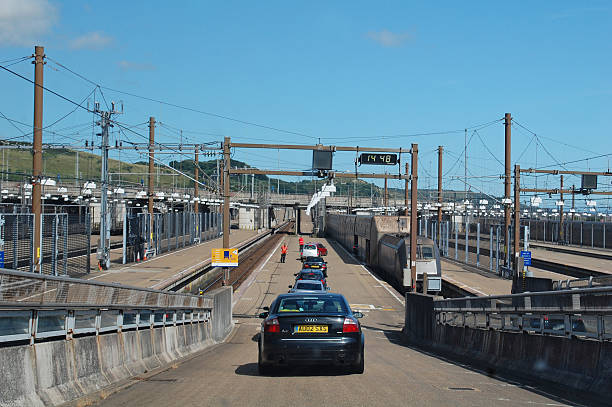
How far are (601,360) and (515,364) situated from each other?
3.25 meters

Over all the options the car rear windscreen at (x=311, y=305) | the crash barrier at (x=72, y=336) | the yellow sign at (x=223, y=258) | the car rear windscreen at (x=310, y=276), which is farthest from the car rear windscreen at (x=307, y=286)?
the car rear windscreen at (x=311, y=305)

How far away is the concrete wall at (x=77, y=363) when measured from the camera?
23.3 feet

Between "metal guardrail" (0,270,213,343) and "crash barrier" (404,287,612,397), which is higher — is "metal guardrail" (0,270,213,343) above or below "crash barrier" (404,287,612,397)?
above

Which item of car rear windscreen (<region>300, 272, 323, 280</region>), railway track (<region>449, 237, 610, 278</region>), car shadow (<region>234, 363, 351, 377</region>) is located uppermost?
car shadow (<region>234, 363, 351, 377</region>)

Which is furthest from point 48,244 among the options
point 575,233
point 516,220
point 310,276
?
point 575,233

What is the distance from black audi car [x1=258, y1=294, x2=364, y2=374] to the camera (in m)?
10.7

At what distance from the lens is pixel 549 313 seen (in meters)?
11.4

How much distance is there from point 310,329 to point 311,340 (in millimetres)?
180

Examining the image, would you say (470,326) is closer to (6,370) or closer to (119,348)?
(119,348)

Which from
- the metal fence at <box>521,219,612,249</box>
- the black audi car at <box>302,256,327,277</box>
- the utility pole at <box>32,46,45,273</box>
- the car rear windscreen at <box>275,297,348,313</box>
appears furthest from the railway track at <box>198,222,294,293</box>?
the metal fence at <box>521,219,612,249</box>

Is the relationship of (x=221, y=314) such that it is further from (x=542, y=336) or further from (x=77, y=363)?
(x=77, y=363)

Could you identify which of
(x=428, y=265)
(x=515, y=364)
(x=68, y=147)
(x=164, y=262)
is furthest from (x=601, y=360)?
(x=164, y=262)

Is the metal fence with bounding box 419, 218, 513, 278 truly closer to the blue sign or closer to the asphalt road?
the blue sign

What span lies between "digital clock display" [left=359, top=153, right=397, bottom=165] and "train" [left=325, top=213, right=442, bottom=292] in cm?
497
